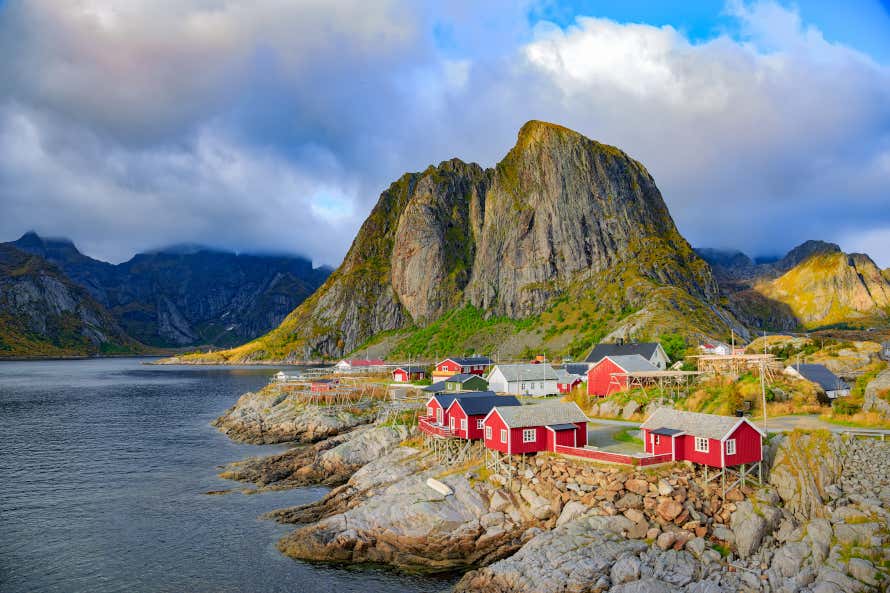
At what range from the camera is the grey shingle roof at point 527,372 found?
8481 cm

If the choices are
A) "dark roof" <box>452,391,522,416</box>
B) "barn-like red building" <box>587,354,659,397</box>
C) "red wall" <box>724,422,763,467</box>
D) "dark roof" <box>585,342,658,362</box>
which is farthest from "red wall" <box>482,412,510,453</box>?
"dark roof" <box>585,342,658,362</box>

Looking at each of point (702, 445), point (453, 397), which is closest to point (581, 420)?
point (702, 445)

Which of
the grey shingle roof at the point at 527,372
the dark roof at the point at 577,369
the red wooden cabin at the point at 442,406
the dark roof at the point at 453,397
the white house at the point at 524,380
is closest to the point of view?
the dark roof at the point at 453,397

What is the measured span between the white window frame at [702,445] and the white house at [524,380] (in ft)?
150

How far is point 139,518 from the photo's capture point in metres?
47.2

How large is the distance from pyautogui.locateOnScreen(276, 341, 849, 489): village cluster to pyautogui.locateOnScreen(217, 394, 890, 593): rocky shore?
1.37 meters

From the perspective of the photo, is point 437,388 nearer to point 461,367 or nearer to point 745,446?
point 461,367

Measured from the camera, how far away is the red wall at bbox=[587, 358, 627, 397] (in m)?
70.9

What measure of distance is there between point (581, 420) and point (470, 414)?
32.2 ft

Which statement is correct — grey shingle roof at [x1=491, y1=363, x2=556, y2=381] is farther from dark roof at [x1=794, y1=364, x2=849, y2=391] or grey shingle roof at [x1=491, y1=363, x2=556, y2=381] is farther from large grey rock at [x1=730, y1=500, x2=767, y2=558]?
large grey rock at [x1=730, y1=500, x2=767, y2=558]

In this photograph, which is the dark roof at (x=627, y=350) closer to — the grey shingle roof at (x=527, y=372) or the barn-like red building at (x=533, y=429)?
the grey shingle roof at (x=527, y=372)

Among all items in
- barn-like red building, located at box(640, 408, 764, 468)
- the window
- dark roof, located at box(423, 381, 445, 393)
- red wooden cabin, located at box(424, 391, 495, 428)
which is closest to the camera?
the window

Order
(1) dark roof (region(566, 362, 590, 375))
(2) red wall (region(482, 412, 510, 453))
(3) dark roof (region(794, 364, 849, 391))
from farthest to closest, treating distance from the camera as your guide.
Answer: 1. (1) dark roof (region(566, 362, 590, 375))
2. (3) dark roof (region(794, 364, 849, 391))
3. (2) red wall (region(482, 412, 510, 453))

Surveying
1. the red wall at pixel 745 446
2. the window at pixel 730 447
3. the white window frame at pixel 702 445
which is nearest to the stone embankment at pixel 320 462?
the white window frame at pixel 702 445
